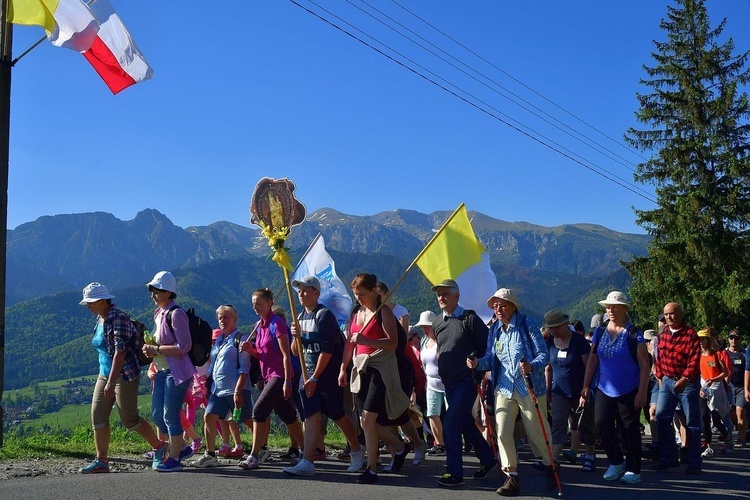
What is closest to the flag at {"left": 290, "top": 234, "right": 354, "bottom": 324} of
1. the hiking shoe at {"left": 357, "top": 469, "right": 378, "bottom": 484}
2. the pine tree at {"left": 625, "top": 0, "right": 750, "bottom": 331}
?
the hiking shoe at {"left": 357, "top": 469, "right": 378, "bottom": 484}

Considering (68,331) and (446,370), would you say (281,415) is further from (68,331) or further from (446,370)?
(68,331)

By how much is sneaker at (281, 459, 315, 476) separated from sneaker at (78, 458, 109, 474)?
6.24 feet

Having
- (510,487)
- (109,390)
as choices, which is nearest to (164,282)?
(109,390)

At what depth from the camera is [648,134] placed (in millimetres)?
35562

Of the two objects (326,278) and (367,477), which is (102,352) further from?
(326,278)

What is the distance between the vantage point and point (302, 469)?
8.16m

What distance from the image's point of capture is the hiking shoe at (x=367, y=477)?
25.7 feet

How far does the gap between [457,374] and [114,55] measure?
20.3 ft

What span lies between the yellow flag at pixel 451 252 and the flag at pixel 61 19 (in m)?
5.01

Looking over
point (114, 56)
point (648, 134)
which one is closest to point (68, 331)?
point (648, 134)

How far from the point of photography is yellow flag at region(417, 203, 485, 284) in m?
8.45

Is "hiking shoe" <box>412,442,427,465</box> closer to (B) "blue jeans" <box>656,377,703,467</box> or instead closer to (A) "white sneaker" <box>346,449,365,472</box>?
(A) "white sneaker" <box>346,449,365,472</box>

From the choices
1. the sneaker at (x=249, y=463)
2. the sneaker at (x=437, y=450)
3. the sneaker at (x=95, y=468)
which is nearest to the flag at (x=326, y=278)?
the sneaker at (x=437, y=450)

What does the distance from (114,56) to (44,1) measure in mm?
1077
